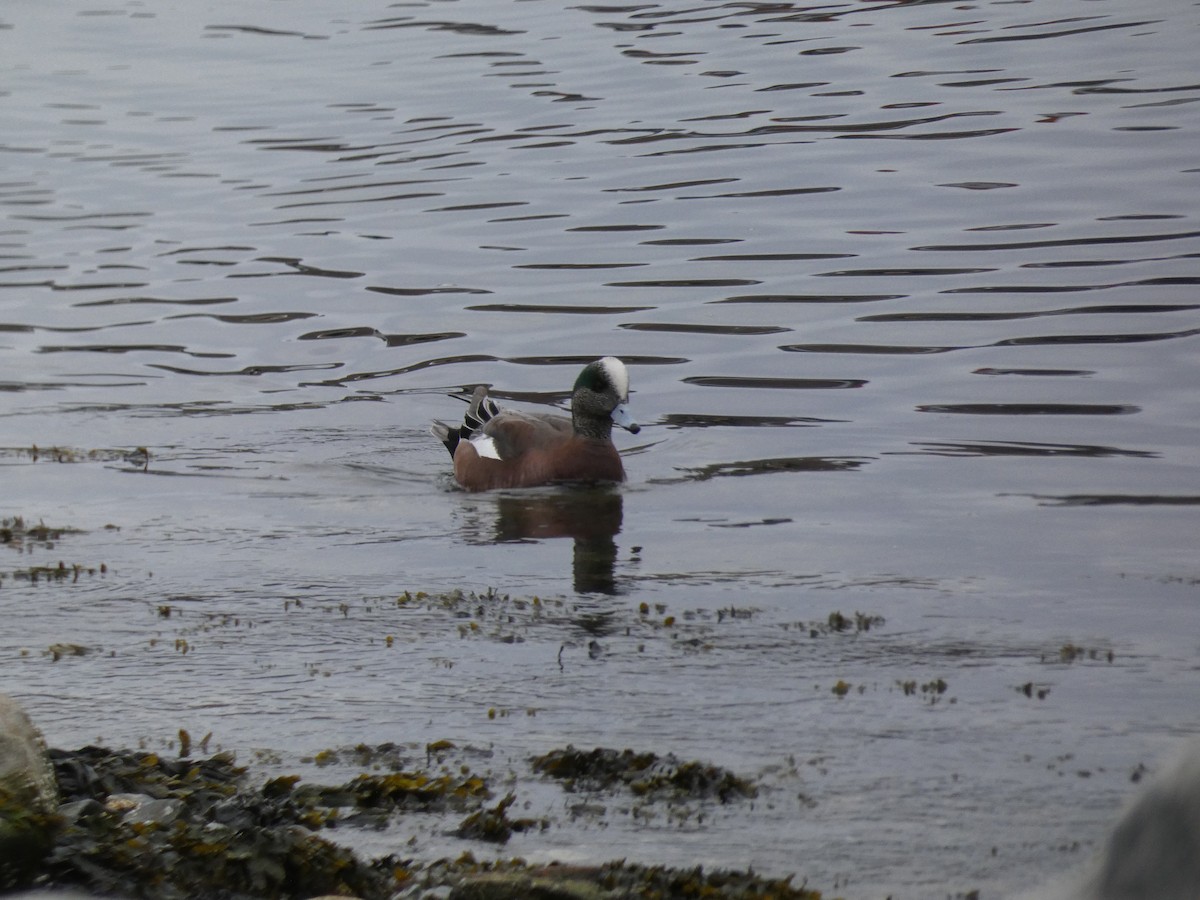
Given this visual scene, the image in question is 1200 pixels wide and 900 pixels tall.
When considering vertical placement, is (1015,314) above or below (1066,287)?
below

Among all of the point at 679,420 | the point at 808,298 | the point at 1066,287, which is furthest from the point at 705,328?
the point at 1066,287

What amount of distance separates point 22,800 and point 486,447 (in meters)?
6.85

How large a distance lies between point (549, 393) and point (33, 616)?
21.0 feet

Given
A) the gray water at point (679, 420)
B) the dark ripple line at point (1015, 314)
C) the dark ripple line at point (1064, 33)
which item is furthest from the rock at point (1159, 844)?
the dark ripple line at point (1064, 33)

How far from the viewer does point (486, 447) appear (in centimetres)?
1166

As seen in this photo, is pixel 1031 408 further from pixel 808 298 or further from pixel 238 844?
pixel 238 844

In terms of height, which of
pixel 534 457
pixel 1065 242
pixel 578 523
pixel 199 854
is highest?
pixel 1065 242

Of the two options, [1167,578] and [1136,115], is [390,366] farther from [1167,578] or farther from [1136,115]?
[1136,115]

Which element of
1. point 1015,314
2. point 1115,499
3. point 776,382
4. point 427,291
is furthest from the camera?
point 427,291

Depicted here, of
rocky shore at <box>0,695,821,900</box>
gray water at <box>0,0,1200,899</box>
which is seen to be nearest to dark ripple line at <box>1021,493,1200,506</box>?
gray water at <box>0,0,1200,899</box>

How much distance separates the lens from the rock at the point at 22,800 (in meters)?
4.88

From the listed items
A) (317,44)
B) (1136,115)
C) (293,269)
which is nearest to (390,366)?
(293,269)

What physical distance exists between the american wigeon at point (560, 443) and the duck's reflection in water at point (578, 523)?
14 cm

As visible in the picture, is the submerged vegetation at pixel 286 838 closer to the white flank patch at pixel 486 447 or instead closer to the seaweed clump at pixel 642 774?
the seaweed clump at pixel 642 774
